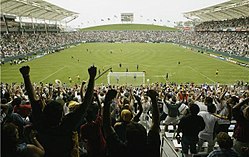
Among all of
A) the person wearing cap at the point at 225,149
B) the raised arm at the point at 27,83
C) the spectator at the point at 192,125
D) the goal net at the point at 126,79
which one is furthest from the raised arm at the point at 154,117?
the goal net at the point at 126,79

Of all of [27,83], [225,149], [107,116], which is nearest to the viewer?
[107,116]

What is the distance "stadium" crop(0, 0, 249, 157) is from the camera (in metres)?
3.45

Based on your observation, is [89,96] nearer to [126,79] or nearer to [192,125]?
[192,125]

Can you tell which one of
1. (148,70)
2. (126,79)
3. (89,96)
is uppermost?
(89,96)

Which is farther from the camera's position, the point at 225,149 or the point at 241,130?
the point at 241,130

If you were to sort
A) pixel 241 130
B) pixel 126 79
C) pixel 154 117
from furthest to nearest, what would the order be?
pixel 126 79 < pixel 241 130 < pixel 154 117

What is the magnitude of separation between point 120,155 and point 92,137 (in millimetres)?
1264

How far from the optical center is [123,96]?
14406mm

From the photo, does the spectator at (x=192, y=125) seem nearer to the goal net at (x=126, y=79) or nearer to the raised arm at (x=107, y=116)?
the raised arm at (x=107, y=116)

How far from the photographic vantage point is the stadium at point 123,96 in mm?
3447

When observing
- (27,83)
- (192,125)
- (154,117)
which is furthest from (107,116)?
(192,125)

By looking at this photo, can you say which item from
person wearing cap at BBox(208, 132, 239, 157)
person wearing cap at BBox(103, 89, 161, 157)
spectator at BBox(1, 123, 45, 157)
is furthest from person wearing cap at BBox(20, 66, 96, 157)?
person wearing cap at BBox(208, 132, 239, 157)

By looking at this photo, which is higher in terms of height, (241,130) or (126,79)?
(241,130)

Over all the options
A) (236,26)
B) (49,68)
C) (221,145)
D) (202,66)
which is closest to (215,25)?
(236,26)
